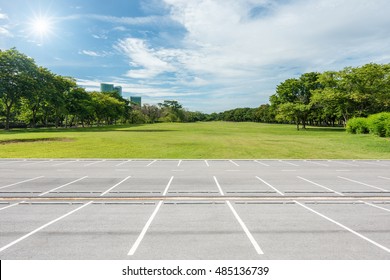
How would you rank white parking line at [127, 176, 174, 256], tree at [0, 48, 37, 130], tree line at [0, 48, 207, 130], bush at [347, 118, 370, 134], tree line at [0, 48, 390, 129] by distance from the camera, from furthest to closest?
1. tree line at [0, 48, 390, 129]
2. tree line at [0, 48, 207, 130]
3. tree at [0, 48, 37, 130]
4. bush at [347, 118, 370, 134]
5. white parking line at [127, 176, 174, 256]

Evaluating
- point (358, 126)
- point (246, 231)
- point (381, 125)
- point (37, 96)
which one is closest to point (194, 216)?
point (246, 231)

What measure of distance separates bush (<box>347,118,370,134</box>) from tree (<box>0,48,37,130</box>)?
218 feet

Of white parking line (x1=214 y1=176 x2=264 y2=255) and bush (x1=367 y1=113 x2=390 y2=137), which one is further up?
bush (x1=367 y1=113 x2=390 y2=137)

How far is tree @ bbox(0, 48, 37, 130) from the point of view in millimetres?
48906

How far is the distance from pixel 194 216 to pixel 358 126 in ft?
155

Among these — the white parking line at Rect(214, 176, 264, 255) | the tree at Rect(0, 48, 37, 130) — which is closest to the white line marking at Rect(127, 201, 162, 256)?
the white parking line at Rect(214, 176, 264, 255)

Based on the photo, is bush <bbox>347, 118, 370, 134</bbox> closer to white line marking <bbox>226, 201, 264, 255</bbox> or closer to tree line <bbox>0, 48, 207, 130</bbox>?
white line marking <bbox>226, 201, 264, 255</bbox>

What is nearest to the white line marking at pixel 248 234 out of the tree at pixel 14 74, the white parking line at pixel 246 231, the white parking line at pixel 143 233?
the white parking line at pixel 246 231

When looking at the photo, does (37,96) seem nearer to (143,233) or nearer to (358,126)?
(143,233)

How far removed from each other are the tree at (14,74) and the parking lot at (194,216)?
47.4 meters

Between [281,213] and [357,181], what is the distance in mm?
7421

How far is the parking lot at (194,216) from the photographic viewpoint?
5805mm

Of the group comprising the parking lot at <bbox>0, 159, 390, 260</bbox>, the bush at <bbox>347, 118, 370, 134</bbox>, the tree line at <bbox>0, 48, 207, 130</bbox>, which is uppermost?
the tree line at <bbox>0, 48, 207, 130</bbox>
